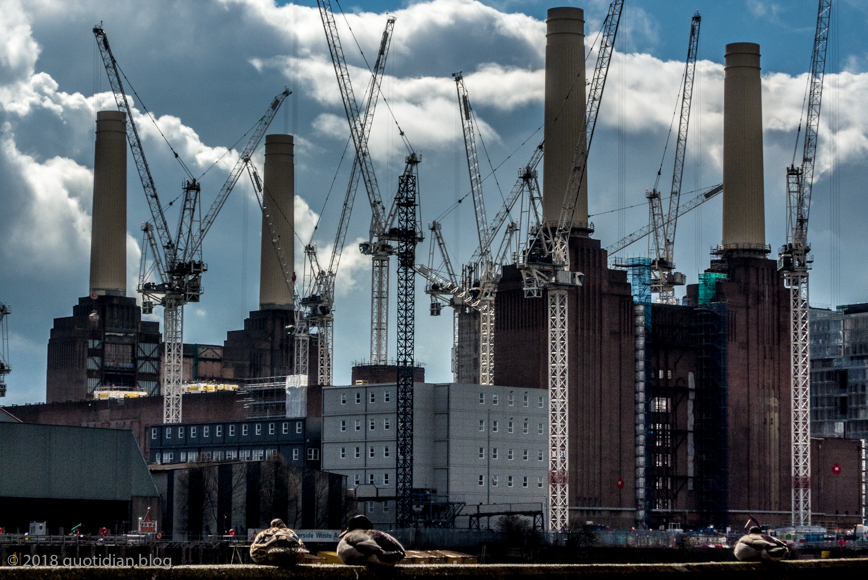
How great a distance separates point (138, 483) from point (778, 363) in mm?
98359

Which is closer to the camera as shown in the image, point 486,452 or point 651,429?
point 486,452

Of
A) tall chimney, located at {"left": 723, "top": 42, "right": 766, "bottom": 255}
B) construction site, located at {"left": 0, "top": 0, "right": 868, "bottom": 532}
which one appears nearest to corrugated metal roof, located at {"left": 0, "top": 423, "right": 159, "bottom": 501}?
construction site, located at {"left": 0, "top": 0, "right": 868, "bottom": 532}

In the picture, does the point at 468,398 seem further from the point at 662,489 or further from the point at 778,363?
the point at 778,363

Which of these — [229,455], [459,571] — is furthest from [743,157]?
[459,571]

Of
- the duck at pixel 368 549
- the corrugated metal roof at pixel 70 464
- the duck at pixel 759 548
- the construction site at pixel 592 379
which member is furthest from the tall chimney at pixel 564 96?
the duck at pixel 368 549

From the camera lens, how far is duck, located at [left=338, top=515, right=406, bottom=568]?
968 inches

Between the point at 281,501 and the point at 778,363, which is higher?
the point at 778,363

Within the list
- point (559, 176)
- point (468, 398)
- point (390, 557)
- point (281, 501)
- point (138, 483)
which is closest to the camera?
point (390, 557)

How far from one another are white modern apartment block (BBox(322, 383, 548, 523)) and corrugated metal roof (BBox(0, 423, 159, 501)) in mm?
36514

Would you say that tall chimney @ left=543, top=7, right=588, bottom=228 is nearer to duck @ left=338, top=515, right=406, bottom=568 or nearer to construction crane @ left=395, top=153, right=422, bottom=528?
construction crane @ left=395, top=153, right=422, bottom=528

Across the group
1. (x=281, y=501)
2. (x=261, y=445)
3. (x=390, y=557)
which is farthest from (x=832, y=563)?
(x=261, y=445)

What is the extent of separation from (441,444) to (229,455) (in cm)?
2964

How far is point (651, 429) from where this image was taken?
169500mm

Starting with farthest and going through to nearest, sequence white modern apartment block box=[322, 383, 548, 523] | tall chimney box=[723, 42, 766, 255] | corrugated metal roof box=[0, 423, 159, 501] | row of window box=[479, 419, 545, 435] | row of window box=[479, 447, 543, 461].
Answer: tall chimney box=[723, 42, 766, 255] → row of window box=[479, 419, 545, 435] → row of window box=[479, 447, 543, 461] → white modern apartment block box=[322, 383, 548, 523] → corrugated metal roof box=[0, 423, 159, 501]
